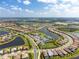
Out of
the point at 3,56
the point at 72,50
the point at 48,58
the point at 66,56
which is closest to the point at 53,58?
the point at 48,58

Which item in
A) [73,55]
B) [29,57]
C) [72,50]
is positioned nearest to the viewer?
[29,57]

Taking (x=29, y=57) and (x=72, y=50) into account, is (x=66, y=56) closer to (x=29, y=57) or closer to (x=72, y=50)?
(x=72, y=50)

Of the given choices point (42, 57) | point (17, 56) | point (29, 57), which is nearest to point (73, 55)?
point (42, 57)

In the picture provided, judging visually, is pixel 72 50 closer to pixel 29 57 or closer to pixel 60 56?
pixel 60 56

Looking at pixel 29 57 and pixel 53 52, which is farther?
pixel 53 52

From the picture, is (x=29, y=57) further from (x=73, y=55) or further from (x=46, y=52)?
(x=73, y=55)

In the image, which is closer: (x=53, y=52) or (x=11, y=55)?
(x=11, y=55)

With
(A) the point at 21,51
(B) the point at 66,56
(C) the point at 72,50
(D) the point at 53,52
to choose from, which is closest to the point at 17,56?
(A) the point at 21,51

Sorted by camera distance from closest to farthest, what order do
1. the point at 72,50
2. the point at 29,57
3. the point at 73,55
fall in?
the point at 29,57 → the point at 73,55 → the point at 72,50
